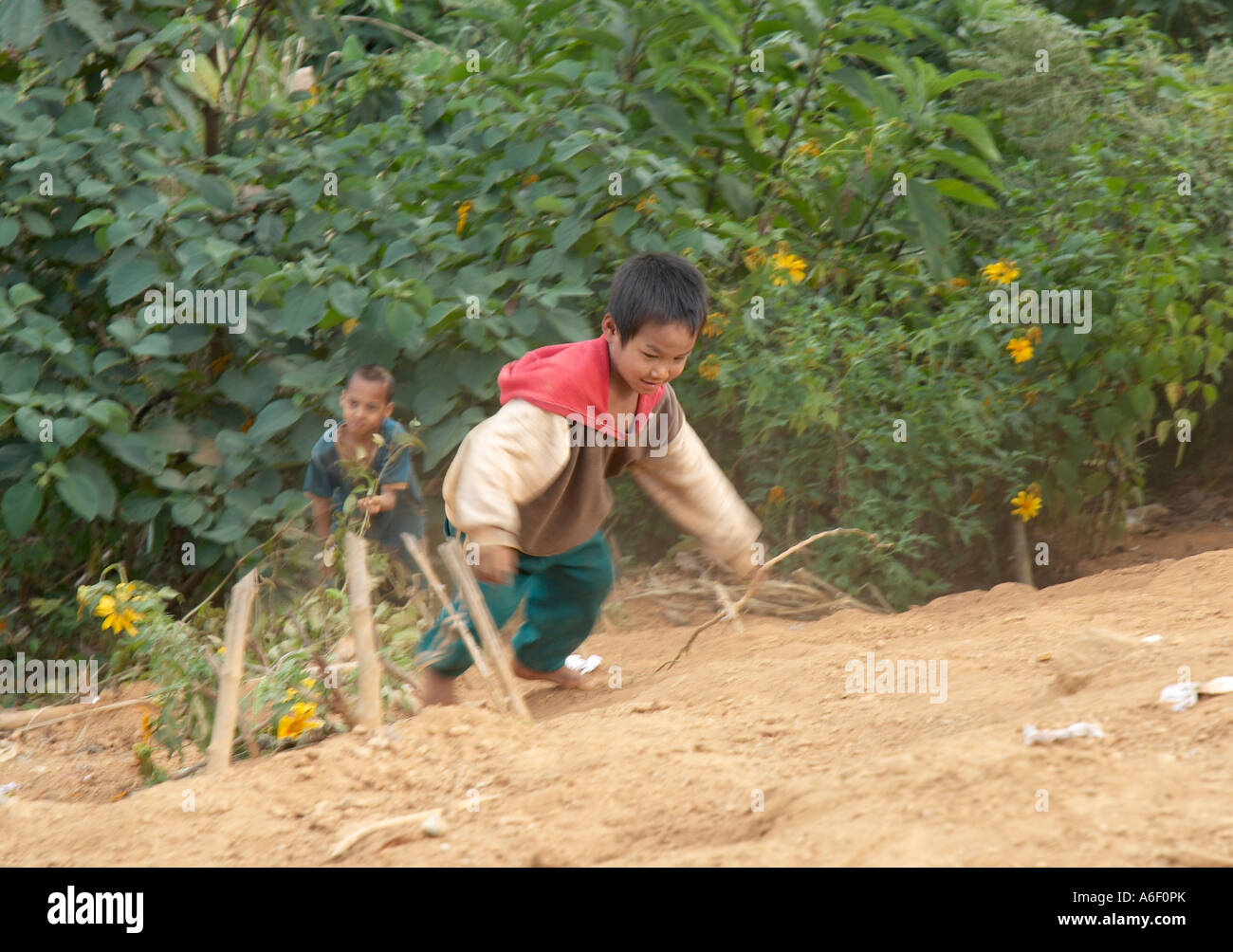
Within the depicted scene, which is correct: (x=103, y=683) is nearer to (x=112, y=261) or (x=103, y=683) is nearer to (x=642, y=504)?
(x=112, y=261)

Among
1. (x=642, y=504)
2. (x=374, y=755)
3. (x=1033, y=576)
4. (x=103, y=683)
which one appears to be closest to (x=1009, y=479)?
(x=1033, y=576)

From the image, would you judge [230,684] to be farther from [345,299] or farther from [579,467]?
[345,299]

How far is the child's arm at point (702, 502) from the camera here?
3.05 meters

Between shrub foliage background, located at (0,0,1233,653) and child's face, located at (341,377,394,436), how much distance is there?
3.6 inches

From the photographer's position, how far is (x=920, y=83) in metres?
4.07

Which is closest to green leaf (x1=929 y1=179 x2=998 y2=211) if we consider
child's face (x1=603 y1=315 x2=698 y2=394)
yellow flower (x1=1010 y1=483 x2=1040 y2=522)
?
yellow flower (x1=1010 y1=483 x2=1040 y2=522)

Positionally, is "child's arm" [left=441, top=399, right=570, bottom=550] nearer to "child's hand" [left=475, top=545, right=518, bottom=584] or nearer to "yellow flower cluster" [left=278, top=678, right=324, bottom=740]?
"child's hand" [left=475, top=545, right=518, bottom=584]

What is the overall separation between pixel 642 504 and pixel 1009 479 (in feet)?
4.39

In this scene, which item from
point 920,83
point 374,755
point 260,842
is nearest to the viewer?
point 260,842

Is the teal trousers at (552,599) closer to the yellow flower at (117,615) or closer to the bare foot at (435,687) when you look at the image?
the bare foot at (435,687)

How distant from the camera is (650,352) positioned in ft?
8.84

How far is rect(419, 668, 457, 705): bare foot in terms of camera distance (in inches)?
117

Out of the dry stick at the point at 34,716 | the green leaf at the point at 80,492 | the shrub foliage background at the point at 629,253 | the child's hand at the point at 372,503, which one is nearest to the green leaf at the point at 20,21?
Result: the shrub foliage background at the point at 629,253

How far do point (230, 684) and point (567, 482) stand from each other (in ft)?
2.97
